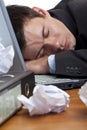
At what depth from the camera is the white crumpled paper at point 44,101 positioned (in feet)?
1.69

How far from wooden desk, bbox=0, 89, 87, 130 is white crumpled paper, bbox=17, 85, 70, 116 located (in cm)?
1

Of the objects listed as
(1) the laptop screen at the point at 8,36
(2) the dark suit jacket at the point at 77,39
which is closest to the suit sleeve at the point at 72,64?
(2) the dark suit jacket at the point at 77,39

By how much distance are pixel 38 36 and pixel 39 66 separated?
122 millimetres

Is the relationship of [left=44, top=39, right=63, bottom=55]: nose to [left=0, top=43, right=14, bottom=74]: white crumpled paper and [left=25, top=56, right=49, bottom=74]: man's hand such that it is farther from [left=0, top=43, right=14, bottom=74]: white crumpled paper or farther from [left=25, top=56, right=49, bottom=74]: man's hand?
[left=0, top=43, right=14, bottom=74]: white crumpled paper

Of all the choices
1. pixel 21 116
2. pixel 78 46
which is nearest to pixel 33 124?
pixel 21 116

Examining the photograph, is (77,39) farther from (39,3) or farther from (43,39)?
(39,3)

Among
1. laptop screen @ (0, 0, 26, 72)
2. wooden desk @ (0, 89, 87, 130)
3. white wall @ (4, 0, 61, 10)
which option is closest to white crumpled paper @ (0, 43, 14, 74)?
laptop screen @ (0, 0, 26, 72)

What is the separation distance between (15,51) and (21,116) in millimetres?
279

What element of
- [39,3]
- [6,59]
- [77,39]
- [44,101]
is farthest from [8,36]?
[39,3]

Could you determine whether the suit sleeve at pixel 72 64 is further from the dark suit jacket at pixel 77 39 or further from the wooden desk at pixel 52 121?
the wooden desk at pixel 52 121

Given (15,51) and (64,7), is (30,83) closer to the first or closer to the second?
(15,51)

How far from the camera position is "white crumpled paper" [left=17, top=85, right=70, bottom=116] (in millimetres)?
516

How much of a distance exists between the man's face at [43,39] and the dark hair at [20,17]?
0.02 metres

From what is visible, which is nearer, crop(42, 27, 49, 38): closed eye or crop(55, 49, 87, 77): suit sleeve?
crop(55, 49, 87, 77): suit sleeve
